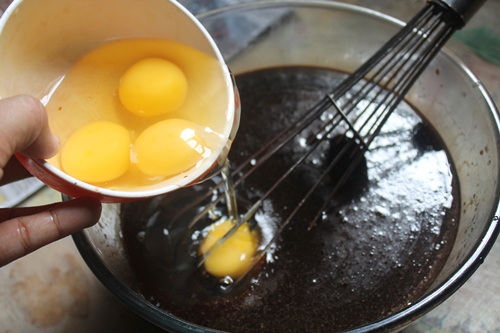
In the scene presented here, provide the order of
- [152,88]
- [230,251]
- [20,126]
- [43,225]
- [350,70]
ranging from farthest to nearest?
[350,70] → [230,251] → [152,88] → [43,225] → [20,126]

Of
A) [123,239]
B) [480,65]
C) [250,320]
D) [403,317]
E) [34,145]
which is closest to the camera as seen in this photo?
[34,145]

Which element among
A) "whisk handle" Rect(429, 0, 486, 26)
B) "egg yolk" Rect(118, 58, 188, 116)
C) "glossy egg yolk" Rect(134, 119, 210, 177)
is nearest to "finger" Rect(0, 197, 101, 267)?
"glossy egg yolk" Rect(134, 119, 210, 177)

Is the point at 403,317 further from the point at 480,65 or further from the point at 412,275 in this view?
the point at 480,65

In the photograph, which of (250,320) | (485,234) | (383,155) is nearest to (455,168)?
(383,155)

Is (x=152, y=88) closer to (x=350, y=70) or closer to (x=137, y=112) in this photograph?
(x=137, y=112)

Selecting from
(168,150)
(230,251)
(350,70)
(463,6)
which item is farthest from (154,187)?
(350,70)
